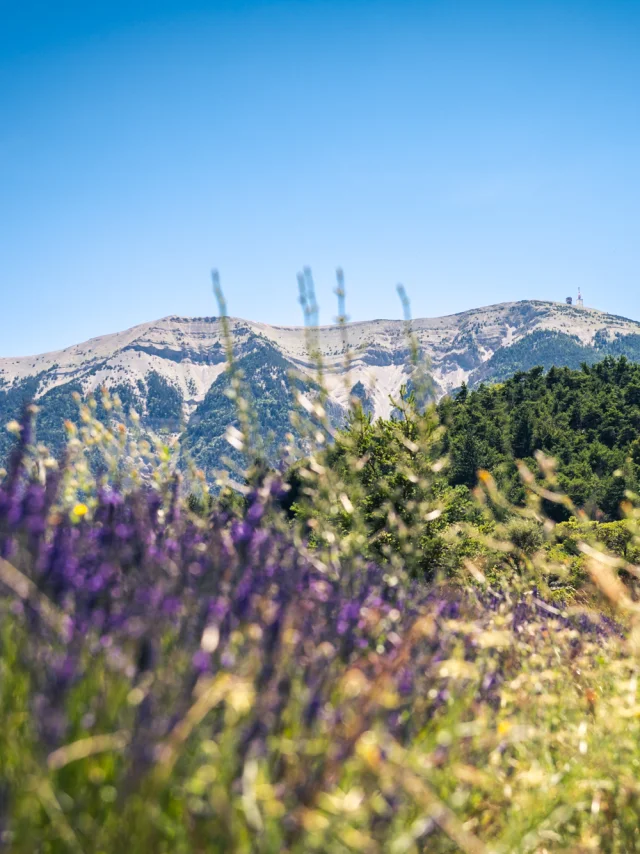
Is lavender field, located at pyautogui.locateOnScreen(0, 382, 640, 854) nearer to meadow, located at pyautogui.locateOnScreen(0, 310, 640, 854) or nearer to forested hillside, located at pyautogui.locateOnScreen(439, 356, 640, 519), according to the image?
meadow, located at pyautogui.locateOnScreen(0, 310, 640, 854)

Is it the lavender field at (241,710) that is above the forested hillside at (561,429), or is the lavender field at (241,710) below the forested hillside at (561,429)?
above

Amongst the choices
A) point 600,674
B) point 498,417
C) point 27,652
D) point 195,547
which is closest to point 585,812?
point 600,674

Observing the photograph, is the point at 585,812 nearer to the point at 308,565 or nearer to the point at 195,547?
the point at 308,565

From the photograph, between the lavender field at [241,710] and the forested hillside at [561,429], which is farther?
the forested hillside at [561,429]

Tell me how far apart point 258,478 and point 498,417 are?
221 ft

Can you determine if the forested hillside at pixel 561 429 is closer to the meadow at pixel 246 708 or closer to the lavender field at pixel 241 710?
the meadow at pixel 246 708

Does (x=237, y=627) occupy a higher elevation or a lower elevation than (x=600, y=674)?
higher

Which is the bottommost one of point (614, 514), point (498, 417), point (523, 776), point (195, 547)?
point (614, 514)

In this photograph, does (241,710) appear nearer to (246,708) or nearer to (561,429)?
(246,708)

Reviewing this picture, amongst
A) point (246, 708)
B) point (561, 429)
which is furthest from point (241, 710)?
point (561, 429)

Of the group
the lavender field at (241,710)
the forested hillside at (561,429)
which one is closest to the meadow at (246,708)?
the lavender field at (241,710)

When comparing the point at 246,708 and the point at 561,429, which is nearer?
the point at 246,708

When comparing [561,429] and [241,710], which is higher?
[241,710]

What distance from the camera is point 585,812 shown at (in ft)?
8.88
